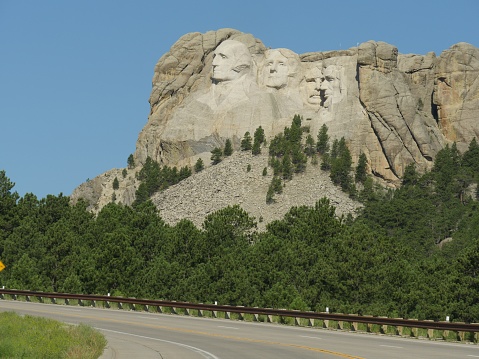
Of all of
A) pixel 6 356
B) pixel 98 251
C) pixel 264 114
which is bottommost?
pixel 6 356

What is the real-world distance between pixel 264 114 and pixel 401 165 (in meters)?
28.0

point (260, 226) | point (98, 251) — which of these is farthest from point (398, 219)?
point (98, 251)

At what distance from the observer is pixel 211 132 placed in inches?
7461

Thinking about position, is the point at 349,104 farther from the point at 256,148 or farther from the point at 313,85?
the point at 256,148

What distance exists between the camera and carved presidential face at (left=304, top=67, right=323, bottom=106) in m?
196

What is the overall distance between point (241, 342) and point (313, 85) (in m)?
163

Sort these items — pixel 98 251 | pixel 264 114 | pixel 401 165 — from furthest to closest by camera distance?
pixel 264 114
pixel 401 165
pixel 98 251

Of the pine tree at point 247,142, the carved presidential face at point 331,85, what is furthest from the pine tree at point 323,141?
the pine tree at point 247,142

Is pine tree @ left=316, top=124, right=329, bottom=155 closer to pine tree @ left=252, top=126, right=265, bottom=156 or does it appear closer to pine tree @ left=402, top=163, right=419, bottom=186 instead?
pine tree @ left=252, top=126, right=265, bottom=156

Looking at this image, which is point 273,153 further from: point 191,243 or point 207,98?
point 191,243

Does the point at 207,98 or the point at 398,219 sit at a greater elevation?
the point at 207,98

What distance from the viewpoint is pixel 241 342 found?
121 ft

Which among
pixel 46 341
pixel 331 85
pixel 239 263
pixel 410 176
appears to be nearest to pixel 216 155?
pixel 331 85

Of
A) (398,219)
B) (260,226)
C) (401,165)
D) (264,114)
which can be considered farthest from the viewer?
(264,114)
